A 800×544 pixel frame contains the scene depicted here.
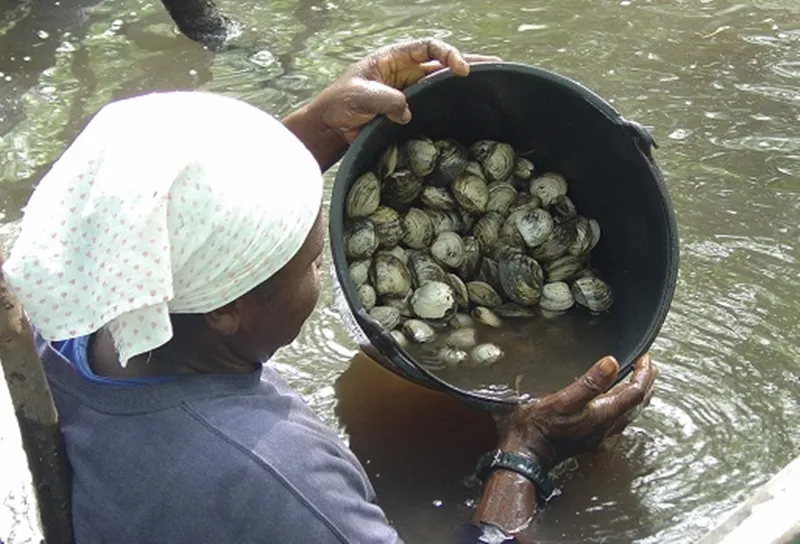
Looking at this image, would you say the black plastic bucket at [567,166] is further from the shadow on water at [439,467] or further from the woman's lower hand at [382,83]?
the shadow on water at [439,467]

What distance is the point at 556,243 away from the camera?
116 inches

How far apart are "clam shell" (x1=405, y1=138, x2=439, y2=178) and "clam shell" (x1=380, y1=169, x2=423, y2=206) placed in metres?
0.03

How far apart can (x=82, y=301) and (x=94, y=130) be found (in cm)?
23

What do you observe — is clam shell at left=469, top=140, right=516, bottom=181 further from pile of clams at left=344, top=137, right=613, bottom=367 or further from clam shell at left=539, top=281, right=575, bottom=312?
clam shell at left=539, top=281, right=575, bottom=312

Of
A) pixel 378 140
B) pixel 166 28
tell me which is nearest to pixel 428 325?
pixel 378 140

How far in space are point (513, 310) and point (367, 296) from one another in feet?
1.48

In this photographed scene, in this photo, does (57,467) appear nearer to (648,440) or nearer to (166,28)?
(648,440)

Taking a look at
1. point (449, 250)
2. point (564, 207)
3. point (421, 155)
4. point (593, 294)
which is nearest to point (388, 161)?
point (421, 155)

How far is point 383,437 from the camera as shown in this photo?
2809mm

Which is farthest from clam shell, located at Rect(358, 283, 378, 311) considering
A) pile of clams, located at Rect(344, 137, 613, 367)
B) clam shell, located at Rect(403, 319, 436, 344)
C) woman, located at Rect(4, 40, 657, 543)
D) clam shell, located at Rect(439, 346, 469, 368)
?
woman, located at Rect(4, 40, 657, 543)

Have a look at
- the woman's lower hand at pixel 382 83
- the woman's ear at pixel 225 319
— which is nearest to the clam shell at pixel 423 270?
the woman's lower hand at pixel 382 83

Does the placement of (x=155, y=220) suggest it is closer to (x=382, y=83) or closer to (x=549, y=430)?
(x=549, y=430)

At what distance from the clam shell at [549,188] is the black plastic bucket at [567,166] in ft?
0.16

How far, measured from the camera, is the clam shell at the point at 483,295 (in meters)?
2.98
